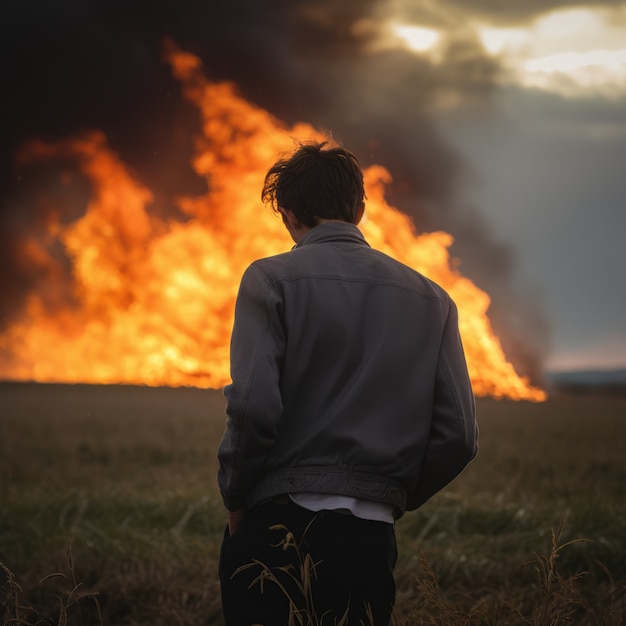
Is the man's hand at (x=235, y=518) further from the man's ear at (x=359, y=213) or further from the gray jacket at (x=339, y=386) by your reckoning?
the man's ear at (x=359, y=213)

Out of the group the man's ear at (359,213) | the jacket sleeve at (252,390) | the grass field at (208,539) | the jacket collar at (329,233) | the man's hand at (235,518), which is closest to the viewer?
the jacket sleeve at (252,390)

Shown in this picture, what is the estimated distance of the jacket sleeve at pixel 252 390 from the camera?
231 centimetres

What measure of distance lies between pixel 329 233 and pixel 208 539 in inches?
174

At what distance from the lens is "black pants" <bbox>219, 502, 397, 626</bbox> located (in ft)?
7.67

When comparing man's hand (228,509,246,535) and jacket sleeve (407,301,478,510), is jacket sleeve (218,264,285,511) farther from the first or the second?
jacket sleeve (407,301,478,510)

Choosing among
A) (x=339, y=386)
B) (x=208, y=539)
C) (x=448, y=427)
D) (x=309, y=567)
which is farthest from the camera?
(x=208, y=539)

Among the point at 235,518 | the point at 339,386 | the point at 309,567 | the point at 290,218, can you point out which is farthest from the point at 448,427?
the point at 290,218

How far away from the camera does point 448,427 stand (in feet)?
8.30

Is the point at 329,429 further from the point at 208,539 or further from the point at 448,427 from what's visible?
the point at 208,539

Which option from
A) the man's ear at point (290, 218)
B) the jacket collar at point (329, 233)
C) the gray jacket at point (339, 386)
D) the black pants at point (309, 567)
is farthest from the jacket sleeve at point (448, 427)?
the man's ear at point (290, 218)

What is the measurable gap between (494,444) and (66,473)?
26.9ft

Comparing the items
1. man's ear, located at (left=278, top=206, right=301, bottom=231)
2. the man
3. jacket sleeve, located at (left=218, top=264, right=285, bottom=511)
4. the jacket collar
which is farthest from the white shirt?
man's ear, located at (left=278, top=206, right=301, bottom=231)

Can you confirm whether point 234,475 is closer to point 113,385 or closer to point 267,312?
point 267,312

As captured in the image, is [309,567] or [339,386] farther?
[339,386]
